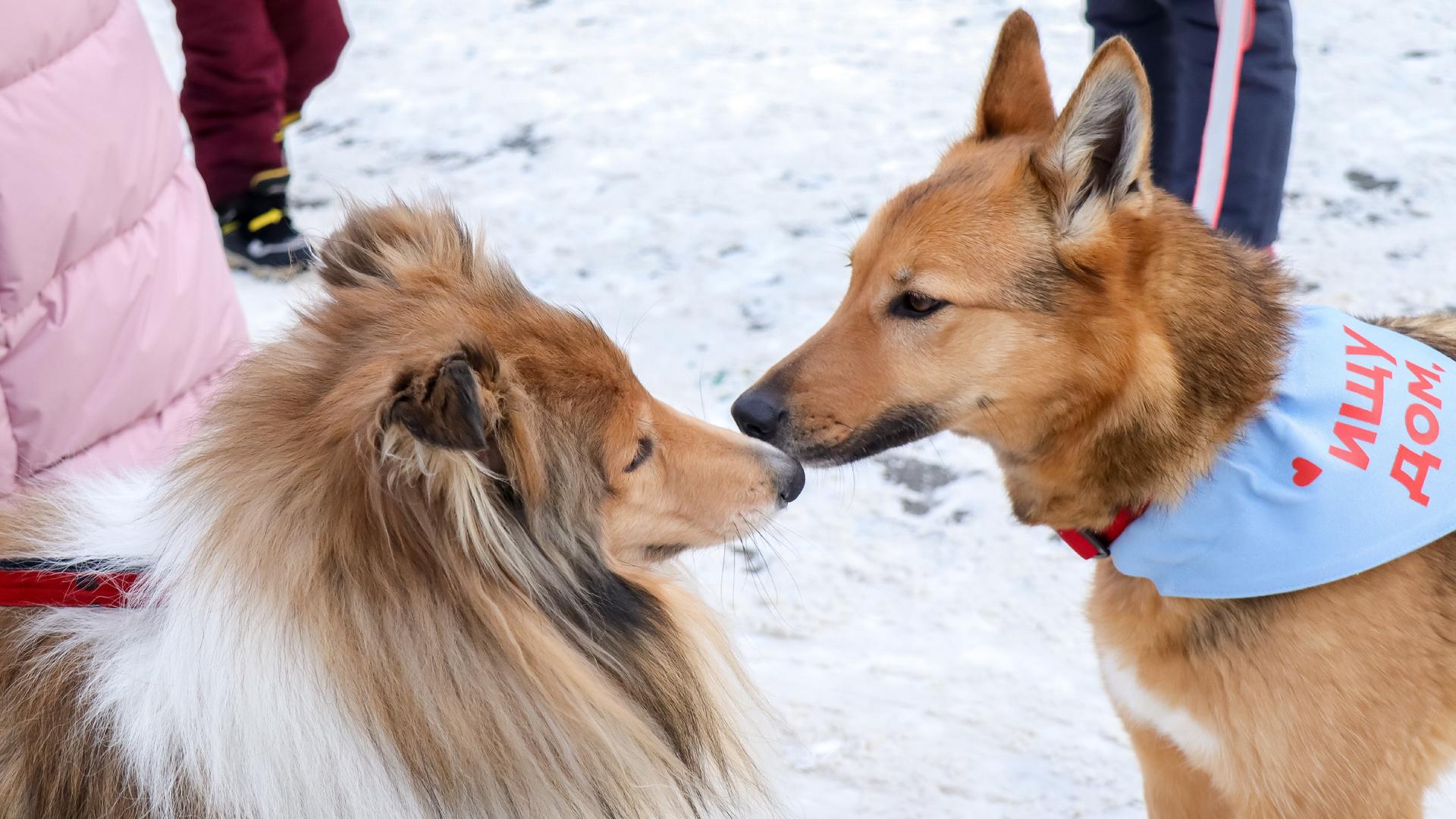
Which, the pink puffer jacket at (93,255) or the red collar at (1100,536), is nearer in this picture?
the red collar at (1100,536)

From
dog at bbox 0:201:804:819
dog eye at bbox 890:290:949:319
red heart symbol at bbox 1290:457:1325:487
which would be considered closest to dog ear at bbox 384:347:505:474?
dog at bbox 0:201:804:819

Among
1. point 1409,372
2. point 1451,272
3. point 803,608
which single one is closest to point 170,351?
point 803,608

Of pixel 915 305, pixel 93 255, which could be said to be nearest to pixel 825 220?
pixel 915 305

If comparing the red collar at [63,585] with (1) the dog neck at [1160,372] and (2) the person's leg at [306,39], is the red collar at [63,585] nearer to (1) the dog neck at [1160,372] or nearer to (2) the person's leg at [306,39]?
(1) the dog neck at [1160,372]

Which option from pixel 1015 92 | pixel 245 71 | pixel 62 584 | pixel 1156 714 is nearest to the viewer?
pixel 62 584

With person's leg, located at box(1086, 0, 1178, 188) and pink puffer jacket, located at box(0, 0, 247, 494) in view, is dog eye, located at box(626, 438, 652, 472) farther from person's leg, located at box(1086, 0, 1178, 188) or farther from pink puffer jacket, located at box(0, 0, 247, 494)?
person's leg, located at box(1086, 0, 1178, 188)

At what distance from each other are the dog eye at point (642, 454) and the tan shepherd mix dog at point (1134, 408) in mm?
442

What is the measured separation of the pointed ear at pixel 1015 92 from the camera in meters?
2.30

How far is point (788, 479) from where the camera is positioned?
1.93 m

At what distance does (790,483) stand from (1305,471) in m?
0.80

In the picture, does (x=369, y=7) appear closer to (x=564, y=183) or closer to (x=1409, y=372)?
(x=564, y=183)

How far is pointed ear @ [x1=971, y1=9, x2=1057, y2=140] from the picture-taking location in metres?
2.30

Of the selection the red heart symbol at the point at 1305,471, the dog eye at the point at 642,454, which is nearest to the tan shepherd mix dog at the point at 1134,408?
the red heart symbol at the point at 1305,471

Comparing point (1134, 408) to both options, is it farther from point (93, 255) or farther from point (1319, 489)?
point (93, 255)
